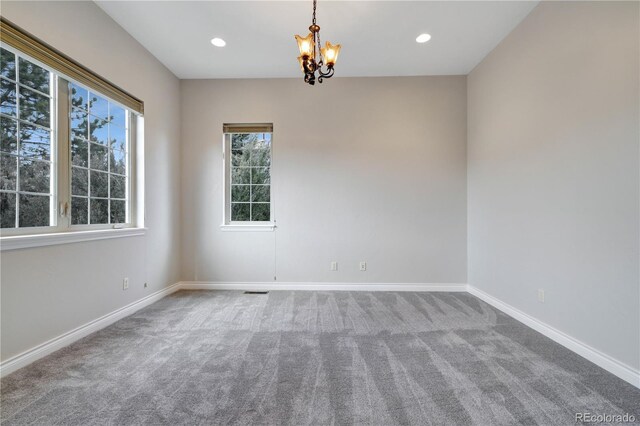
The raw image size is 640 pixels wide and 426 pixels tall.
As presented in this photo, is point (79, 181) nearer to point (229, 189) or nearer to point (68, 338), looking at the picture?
point (68, 338)

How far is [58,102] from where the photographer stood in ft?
7.10

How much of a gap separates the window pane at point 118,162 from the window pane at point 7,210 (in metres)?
0.98

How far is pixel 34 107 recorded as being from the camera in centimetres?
201

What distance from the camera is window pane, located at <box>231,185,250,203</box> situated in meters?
3.88

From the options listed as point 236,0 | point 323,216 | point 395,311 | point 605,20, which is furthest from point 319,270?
point 605,20

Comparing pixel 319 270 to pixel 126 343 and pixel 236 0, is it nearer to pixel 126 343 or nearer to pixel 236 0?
pixel 126 343

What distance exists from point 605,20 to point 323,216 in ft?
10.2

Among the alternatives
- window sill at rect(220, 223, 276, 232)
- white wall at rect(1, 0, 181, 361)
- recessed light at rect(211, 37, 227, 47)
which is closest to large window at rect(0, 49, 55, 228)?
white wall at rect(1, 0, 181, 361)

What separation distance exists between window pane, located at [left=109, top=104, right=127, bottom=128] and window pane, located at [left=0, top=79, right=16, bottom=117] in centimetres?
86

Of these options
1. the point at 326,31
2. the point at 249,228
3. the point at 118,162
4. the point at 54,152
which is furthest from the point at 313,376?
the point at 326,31

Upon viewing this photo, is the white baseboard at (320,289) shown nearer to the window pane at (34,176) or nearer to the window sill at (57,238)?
the window sill at (57,238)

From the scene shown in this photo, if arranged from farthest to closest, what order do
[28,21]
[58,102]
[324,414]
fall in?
[58,102]
[28,21]
[324,414]

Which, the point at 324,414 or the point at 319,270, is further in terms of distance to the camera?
the point at 319,270

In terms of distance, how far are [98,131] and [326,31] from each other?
2.54m
